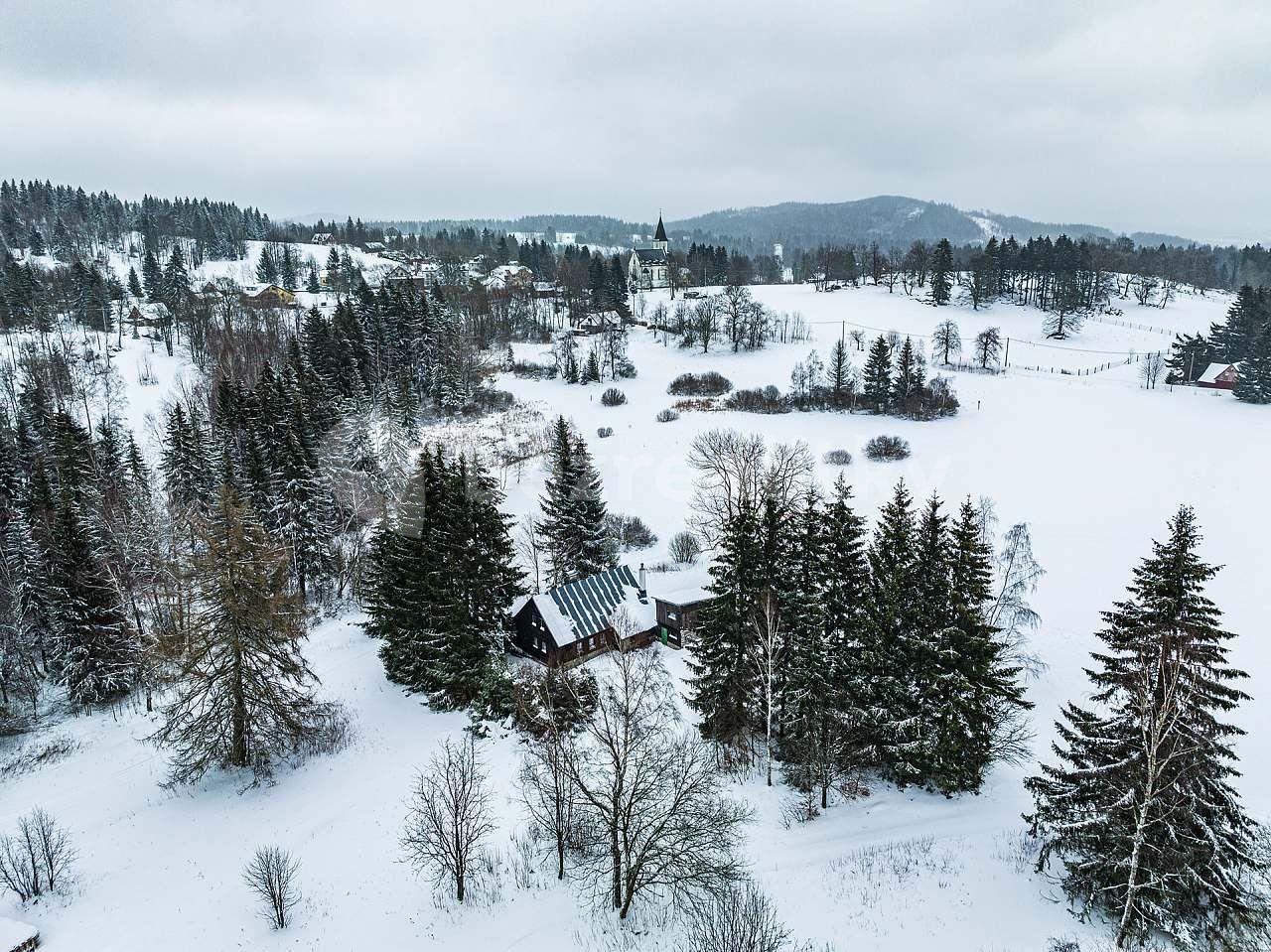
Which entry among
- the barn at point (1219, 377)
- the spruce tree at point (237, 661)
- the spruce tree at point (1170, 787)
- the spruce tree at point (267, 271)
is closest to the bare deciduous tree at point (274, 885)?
the spruce tree at point (237, 661)

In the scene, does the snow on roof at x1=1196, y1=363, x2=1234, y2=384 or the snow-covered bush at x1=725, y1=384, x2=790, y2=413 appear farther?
the snow on roof at x1=1196, y1=363, x2=1234, y2=384

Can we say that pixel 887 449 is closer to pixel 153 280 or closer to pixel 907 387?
pixel 907 387

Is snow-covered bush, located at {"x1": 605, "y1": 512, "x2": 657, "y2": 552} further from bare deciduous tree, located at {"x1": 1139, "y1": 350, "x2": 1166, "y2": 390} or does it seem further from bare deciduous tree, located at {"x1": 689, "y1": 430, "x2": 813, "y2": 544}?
bare deciduous tree, located at {"x1": 1139, "y1": 350, "x2": 1166, "y2": 390}

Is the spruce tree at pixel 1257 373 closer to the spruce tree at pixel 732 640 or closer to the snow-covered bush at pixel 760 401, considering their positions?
the snow-covered bush at pixel 760 401

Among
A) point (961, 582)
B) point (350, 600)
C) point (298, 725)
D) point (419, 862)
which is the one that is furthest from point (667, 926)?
point (350, 600)

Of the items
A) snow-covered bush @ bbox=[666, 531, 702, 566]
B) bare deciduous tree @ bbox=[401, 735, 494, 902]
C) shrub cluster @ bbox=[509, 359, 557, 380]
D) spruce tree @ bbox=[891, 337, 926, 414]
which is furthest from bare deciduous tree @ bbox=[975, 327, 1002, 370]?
bare deciduous tree @ bbox=[401, 735, 494, 902]

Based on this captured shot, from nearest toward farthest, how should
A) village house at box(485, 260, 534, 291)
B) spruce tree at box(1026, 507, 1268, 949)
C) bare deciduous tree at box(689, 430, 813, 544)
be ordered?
spruce tree at box(1026, 507, 1268, 949) → bare deciduous tree at box(689, 430, 813, 544) → village house at box(485, 260, 534, 291)
